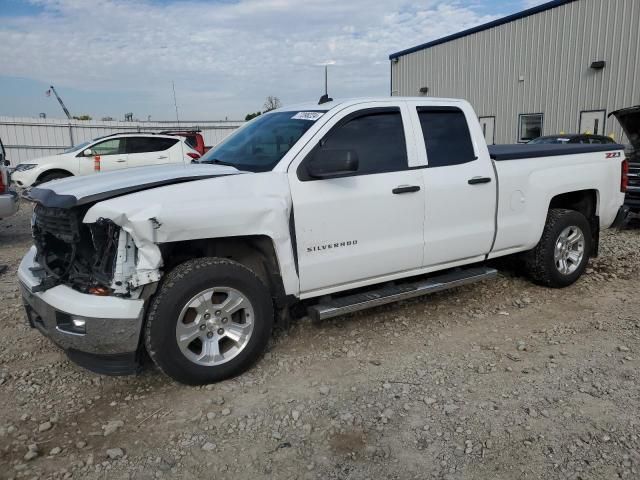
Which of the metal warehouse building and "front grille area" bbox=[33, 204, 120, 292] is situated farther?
the metal warehouse building

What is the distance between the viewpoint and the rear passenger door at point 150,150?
44.9 ft

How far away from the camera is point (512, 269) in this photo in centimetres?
602

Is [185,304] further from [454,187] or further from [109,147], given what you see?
[109,147]

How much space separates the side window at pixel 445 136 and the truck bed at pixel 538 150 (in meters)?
0.34

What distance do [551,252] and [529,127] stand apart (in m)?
15.4

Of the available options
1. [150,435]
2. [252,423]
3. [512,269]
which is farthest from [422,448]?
[512,269]

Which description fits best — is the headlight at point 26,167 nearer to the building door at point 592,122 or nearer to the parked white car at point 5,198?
the parked white car at point 5,198

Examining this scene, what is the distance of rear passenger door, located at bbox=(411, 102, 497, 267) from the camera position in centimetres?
433

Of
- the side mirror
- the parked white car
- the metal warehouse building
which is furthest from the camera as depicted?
the metal warehouse building

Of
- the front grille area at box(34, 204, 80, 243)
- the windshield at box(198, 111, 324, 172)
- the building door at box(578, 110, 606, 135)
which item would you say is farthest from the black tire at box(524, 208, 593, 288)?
the building door at box(578, 110, 606, 135)

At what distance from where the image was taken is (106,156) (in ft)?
43.8

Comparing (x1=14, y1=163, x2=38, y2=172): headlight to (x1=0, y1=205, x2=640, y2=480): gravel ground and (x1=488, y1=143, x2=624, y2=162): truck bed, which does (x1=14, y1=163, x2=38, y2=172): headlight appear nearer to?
(x1=0, y1=205, x2=640, y2=480): gravel ground

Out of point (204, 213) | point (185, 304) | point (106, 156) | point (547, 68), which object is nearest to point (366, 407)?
point (185, 304)

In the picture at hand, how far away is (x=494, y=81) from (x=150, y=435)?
65.1 feet
